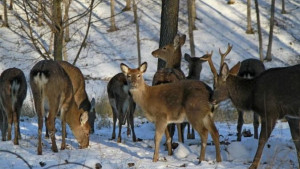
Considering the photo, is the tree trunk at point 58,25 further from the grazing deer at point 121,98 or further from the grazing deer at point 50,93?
the grazing deer at point 50,93

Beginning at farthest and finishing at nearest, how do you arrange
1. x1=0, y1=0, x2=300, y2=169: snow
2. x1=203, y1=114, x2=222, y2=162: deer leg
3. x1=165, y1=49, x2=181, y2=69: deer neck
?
x1=165, y1=49, x2=181, y2=69: deer neck
x1=0, y1=0, x2=300, y2=169: snow
x1=203, y1=114, x2=222, y2=162: deer leg

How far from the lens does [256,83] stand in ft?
26.7

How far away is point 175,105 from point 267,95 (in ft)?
5.16

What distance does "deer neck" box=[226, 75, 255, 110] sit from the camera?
8.20 m

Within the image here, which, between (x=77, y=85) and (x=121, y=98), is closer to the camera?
(x=77, y=85)

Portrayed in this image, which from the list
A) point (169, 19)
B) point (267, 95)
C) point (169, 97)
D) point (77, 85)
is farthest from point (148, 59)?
point (267, 95)

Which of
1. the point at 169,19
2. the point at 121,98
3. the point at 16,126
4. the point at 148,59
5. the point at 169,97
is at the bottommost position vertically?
the point at 16,126

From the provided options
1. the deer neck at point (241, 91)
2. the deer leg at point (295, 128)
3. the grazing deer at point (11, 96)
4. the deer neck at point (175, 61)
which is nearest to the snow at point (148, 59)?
the deer leg at point (295, 128)

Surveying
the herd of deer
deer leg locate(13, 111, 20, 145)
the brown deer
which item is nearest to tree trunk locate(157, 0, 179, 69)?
the herd of deer

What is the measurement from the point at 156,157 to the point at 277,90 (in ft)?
7.04

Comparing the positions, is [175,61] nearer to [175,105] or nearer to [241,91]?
[175,105]

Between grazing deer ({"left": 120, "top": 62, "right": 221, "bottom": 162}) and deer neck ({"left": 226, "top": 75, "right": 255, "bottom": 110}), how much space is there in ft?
1.29

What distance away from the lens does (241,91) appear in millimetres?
8289

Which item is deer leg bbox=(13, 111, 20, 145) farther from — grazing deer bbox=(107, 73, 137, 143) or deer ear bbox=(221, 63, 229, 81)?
deer ear bbox=(221, 63, 229, 81)
